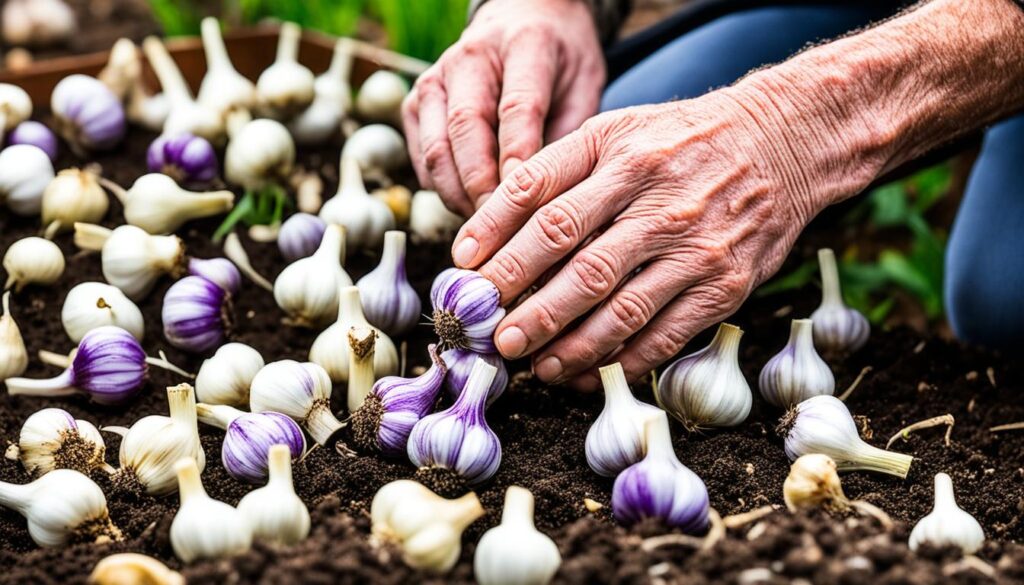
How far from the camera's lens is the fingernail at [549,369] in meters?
1.46

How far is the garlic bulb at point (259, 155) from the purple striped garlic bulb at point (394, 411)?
751mm

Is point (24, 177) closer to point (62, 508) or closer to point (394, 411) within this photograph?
point (62, 508)

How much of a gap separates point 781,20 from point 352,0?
53.9 inches

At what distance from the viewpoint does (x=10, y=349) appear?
5.34 ft

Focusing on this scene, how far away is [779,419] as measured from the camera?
1.50m

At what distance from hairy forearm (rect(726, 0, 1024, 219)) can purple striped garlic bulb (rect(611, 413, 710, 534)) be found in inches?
19.4

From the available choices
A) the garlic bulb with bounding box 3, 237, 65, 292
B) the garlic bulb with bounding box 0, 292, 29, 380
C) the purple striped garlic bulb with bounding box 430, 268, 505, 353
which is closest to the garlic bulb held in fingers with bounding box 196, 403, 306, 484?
the purple striped garlic bulb with bounding box 430, 268, 505, 353

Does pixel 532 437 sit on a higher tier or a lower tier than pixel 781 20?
lower

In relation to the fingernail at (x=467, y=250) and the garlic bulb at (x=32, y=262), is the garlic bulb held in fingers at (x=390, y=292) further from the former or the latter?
the garlic bulb at (x=32, y=262)

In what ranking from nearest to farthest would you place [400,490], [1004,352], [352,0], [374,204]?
1. [400,490]
2. [374,204]
3. [1004,352]
4. [352,0]

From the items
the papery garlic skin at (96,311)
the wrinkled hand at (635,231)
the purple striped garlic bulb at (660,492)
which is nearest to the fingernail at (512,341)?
the wrinkled hand at (635,231)

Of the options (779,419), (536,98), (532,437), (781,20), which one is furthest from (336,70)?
(779,419)

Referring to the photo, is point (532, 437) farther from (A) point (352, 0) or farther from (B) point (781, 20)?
(A) point (352, 0)

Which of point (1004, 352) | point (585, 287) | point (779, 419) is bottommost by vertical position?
point (1004, 352)
